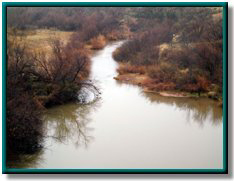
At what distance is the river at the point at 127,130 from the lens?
5.27m

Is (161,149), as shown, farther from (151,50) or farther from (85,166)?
(151,50)

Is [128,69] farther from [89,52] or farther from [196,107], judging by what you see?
[196,107]

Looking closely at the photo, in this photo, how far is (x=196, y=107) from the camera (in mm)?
5895

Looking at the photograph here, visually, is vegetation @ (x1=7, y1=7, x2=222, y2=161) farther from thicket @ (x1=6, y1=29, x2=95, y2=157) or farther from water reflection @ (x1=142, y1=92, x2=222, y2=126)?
water reflection @ (x1=142, y1=92, x2=222, y2=126)

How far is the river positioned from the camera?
527 cm

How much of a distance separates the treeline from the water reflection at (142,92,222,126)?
129mm

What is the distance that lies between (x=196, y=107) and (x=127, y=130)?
0.92 metres

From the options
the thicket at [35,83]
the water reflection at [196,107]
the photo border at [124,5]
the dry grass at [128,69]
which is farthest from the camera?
the dry grass at [128,69]

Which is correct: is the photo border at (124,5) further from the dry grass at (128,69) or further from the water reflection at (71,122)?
the dry grass at (128,69)

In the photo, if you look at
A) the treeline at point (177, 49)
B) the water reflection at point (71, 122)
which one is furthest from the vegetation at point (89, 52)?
the water reflection at point (71, 122)

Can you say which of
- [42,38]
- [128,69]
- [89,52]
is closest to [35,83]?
[42,38]

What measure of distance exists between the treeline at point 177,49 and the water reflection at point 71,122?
0.72 metres

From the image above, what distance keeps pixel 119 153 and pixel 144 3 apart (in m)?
1.71

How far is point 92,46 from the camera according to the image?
5.99 m
